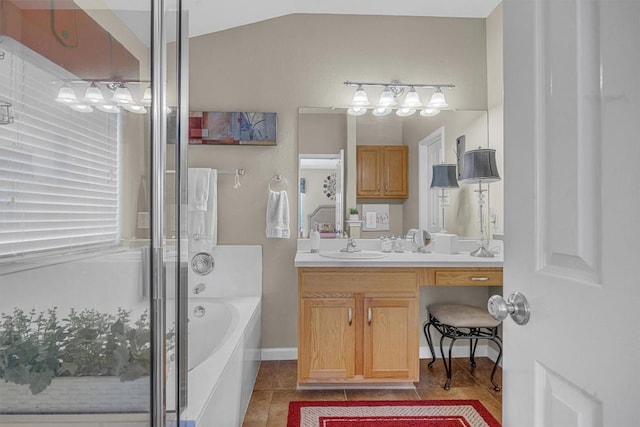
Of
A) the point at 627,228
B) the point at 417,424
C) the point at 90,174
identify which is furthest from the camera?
the point at 417,424

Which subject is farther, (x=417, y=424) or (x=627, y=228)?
(x=417, y=424)

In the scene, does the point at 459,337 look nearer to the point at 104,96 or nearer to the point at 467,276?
the point at 467,276

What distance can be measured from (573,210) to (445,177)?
222 cm

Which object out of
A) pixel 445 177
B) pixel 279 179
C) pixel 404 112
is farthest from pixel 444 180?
pixel 279 179

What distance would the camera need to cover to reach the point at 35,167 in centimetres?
64

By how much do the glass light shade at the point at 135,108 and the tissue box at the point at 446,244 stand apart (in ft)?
7.50

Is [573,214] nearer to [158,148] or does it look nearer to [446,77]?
[158,148]

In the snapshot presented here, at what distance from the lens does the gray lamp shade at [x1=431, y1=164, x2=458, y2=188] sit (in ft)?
9.02

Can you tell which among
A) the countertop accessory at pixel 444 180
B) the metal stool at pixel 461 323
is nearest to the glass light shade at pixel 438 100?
the countertop accessory at pixel 444 180

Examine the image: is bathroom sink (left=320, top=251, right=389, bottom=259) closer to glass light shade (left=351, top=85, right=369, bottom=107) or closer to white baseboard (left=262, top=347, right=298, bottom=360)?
white baseboard (left=262, top=347, right=298, bottom=360)

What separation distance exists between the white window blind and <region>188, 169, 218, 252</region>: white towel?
71.9 inches

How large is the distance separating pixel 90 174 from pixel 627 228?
0.91 m

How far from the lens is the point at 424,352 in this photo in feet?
9.12

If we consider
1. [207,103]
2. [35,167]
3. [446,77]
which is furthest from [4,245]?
[446,77]
